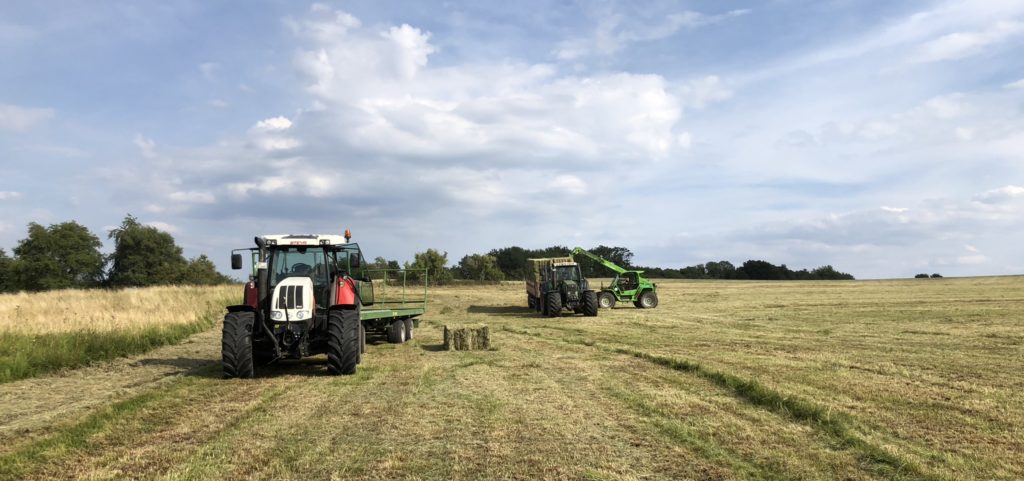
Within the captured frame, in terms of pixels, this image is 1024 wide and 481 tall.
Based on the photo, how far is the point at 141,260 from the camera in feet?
196

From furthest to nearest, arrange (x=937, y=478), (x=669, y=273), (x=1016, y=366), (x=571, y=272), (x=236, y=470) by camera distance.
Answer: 1. (x=669, y=273)
2. (x=571, y=272)
3. (x=1016, y=366)
4. (x=236, y=470)
5. (x=937, y=478)

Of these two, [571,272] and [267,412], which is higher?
[571,272]

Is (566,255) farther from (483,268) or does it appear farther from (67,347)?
(67,347)

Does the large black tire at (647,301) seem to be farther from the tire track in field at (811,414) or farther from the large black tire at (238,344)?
the large black tire at (238,344)

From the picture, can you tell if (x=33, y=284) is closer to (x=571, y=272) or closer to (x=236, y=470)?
(x=571, y=272)

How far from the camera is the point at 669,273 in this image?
316 feet

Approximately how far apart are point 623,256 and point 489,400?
311 ft

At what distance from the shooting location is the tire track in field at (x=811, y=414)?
15.8 ft

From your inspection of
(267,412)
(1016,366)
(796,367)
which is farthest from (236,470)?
(1016,366)

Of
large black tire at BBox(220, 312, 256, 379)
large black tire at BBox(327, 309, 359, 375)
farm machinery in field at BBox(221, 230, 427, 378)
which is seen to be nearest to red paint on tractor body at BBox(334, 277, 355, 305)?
farm machinery in field at BBox(221, 230, 427, 378)

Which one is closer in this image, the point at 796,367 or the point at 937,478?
the point at 937,478

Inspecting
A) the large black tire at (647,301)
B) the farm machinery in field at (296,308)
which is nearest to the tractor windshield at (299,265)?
the farm machinery in field at (296,308)

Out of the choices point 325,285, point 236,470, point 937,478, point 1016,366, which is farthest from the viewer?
point 325,285

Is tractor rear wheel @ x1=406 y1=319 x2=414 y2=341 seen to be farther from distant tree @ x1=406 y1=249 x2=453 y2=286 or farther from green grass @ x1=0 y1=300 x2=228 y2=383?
distant tree @ x1=406 y1=249 x2=453 y2=286
